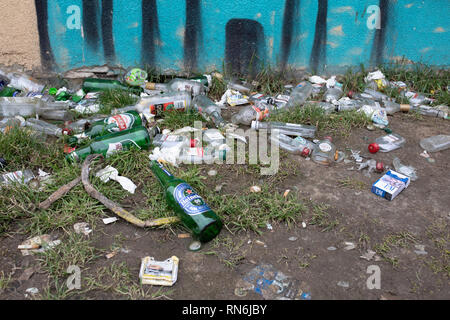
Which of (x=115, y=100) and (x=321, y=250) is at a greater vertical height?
(x=115, y=100)

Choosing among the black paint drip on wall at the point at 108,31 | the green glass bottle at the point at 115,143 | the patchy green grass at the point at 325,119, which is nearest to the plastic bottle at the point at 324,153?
the patchy green grass at the point at 325,119

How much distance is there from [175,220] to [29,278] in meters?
0.86

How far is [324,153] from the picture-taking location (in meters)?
3.06

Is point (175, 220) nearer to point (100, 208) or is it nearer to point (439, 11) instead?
point (100, 208)

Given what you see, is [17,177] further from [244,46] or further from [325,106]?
[325,106]

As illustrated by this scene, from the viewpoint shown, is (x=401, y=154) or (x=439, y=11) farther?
(x=439, y=11)

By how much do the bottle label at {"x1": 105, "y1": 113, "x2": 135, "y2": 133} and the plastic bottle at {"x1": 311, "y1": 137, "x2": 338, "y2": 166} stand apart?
1559 mm

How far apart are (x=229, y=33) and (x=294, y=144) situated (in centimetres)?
163

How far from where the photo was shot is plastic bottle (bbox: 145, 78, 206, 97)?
3910 mm

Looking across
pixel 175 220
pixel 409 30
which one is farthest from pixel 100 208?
pixel 409 30

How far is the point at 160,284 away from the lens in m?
2.01

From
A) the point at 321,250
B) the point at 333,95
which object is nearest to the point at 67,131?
the point at 321,250

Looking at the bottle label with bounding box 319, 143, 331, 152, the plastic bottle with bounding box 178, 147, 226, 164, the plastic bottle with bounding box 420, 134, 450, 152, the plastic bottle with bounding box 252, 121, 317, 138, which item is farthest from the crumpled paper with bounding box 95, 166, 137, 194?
the plastic bottle with bounding box 420, 134, 450, 152

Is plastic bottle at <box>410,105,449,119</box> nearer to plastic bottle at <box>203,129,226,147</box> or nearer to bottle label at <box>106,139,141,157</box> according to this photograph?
plastic bottle at <box>203,129,226,147</box>
